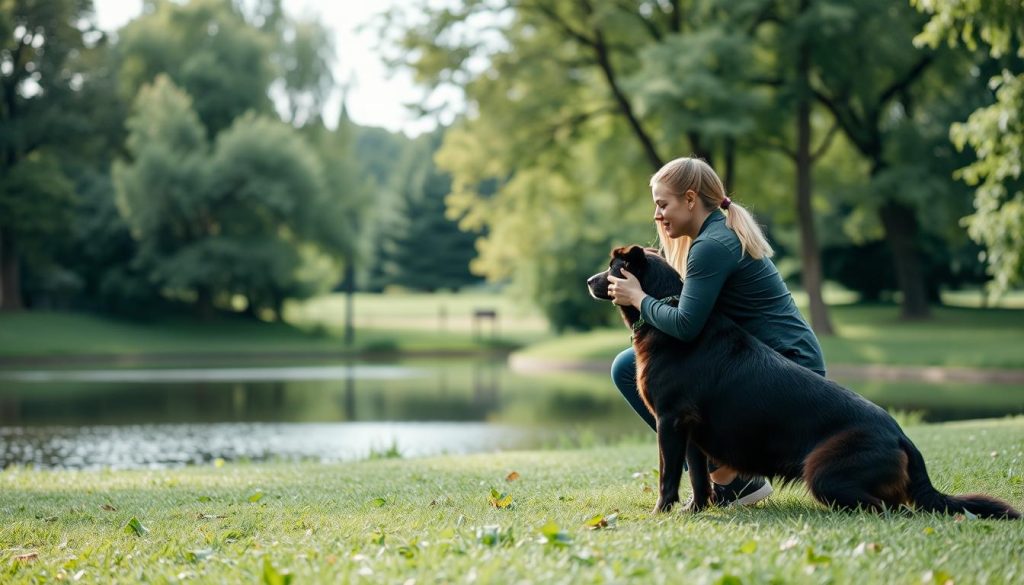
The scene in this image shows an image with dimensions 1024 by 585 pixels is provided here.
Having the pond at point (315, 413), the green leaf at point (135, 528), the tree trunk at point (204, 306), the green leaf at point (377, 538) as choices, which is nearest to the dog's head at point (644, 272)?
the green leaf at point (377, 538)

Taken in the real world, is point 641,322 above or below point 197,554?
above

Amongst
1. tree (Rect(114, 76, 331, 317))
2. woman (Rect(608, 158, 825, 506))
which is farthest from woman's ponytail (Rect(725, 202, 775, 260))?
tree (Rect(114, 76, 331, 317))

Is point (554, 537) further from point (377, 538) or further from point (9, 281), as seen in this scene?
point (9, 281)

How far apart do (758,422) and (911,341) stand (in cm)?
2538

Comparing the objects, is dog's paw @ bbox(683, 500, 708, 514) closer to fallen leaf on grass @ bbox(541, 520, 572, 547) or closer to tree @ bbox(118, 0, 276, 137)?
fallen leaf on grass @ bbox(541, 520, 572, 547)

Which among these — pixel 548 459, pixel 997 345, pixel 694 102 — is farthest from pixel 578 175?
pixel 548 459

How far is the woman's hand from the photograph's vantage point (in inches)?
197

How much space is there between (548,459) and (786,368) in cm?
453

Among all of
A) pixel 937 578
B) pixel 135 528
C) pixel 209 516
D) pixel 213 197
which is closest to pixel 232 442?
pixel 209 516

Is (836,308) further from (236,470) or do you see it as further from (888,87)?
(236,470)

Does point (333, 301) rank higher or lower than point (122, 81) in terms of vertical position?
lower

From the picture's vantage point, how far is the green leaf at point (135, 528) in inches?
205

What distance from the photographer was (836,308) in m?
41.7

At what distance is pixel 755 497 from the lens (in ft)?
17.8
